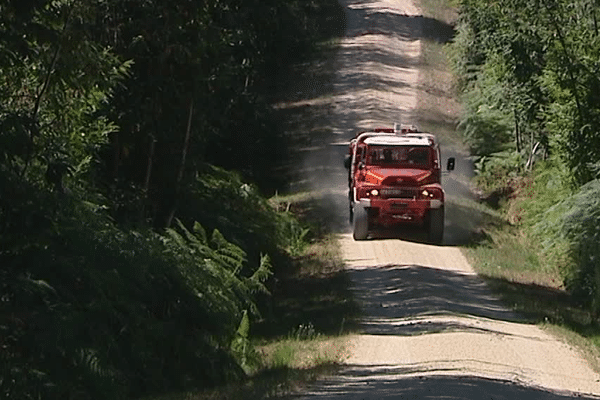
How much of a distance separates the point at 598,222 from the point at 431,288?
5.15m

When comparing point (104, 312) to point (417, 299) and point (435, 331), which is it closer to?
point (435, 331)

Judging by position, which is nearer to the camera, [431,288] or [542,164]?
[431,288]

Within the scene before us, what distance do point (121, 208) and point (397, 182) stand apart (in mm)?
7373

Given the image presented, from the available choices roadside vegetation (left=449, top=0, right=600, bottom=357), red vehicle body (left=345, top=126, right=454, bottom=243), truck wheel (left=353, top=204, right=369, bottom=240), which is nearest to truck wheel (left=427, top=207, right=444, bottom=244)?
red vehicle body (left=345, top=126, right=454, bottom=243)

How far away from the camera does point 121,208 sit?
2934 cm

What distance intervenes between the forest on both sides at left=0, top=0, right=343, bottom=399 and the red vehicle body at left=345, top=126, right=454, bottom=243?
2881 millimetres

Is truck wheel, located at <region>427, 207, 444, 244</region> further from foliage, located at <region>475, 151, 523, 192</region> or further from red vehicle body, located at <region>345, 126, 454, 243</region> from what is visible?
foliage, located at <region>475, 151, 523, 192</region>

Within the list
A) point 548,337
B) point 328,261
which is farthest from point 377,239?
point 548,337

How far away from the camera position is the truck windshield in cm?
3391

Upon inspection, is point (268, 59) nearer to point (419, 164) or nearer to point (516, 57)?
point (516, 57)

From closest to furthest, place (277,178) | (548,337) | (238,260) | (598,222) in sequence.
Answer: (548,337) → (238,260) → (598,222) → (277,178)

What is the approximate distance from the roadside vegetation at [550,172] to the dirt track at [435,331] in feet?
3.80

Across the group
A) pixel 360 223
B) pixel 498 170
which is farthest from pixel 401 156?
pixel 498 170

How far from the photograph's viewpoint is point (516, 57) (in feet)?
129
